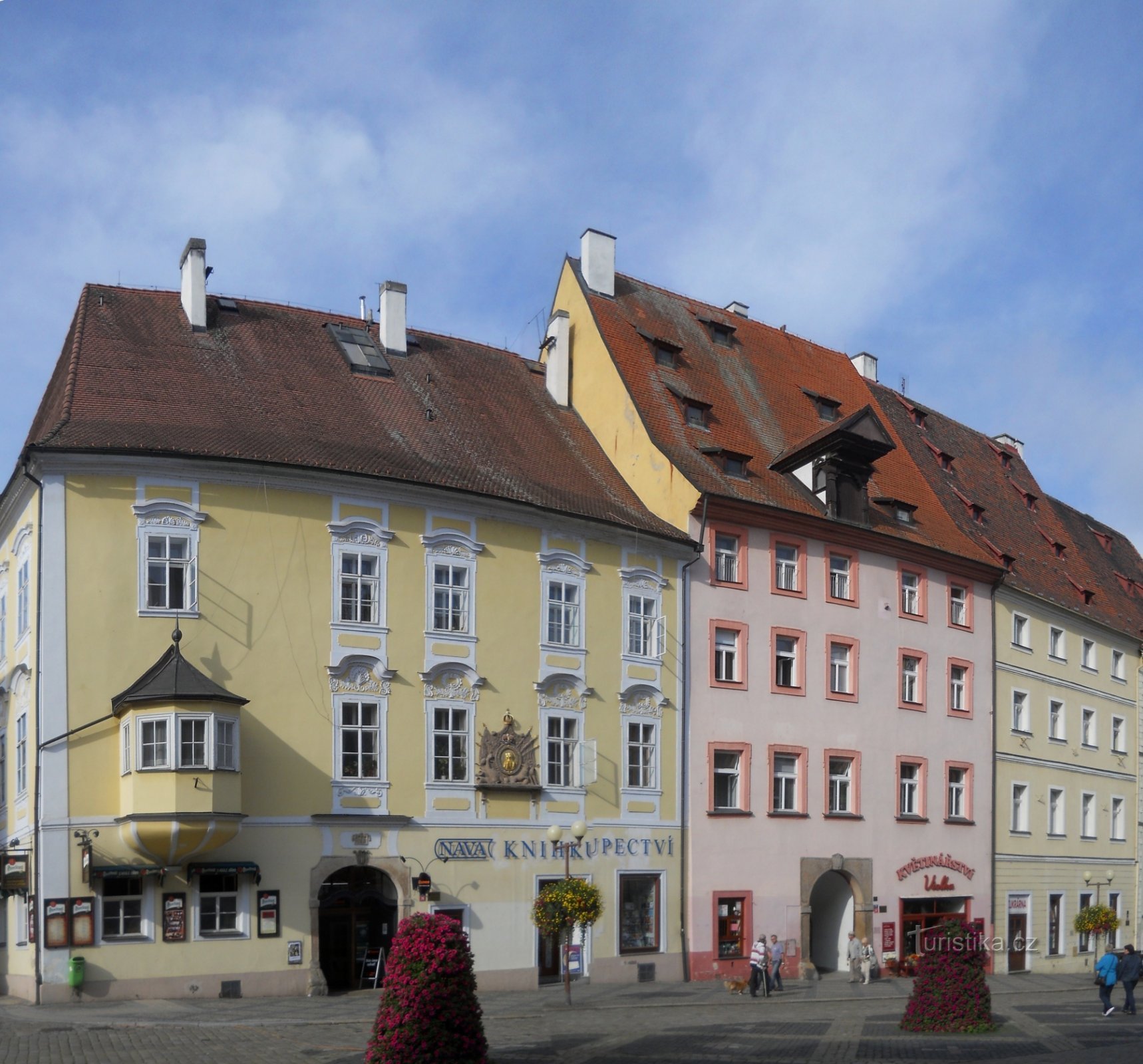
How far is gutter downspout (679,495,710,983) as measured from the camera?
116ft

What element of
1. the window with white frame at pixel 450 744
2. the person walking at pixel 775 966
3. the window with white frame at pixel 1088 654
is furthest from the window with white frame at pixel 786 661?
the window with white frame at pixel 1088 654

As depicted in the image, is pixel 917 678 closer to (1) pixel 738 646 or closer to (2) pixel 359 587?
(1) pixel 738 646

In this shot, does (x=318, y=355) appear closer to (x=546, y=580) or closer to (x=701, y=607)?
(x=546, y=580)

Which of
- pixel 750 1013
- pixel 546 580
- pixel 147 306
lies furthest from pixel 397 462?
pixel 750 1013

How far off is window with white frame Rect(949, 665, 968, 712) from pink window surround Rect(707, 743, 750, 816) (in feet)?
30.5

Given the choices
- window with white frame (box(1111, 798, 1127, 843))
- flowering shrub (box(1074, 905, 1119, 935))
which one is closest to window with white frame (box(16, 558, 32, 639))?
flowering shrub (box(1074, 905, 1119, 935))

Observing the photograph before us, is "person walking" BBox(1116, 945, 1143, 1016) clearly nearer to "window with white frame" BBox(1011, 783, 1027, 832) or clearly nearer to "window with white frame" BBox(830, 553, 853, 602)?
"window with white frame" BBox(830, 553, 853, 602)

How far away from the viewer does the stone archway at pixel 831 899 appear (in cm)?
3784

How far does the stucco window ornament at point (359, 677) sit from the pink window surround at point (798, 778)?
36.6ft

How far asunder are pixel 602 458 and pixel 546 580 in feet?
20.3

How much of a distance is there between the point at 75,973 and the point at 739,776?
16.7 meters

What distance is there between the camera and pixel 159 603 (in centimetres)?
2914

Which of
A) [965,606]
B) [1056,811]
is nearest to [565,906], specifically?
[965,606]

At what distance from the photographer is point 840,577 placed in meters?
40.5
